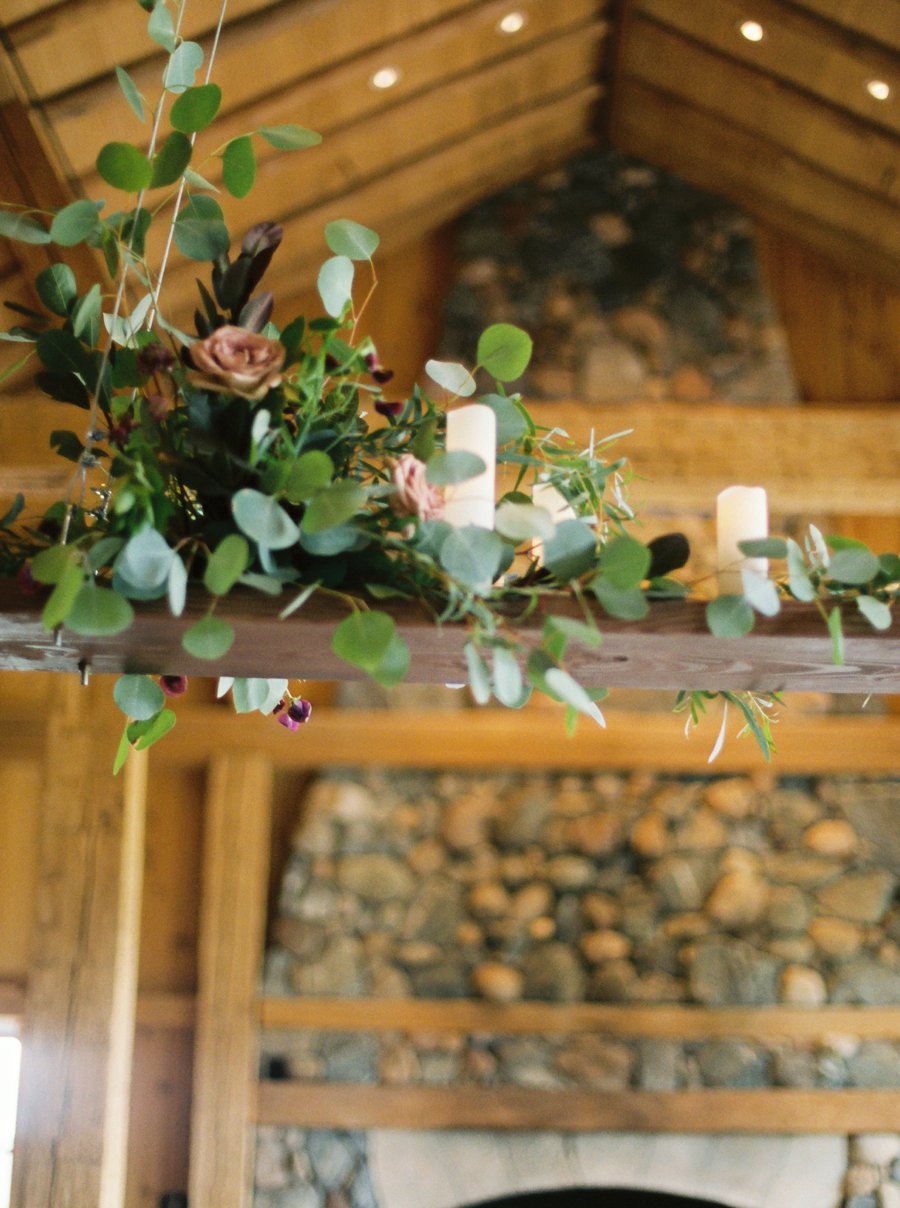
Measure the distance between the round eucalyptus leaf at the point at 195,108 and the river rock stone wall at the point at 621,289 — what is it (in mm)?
3658

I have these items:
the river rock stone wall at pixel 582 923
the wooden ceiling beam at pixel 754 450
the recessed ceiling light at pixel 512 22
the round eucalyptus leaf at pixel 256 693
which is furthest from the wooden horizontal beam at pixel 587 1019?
the recessed ceiling light at pixel 512 22

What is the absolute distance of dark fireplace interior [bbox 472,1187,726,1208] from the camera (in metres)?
4.07

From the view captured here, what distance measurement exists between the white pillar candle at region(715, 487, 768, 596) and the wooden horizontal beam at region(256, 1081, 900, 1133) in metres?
3.02

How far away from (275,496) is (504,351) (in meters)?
0.34

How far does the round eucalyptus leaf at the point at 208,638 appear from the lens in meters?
1.20

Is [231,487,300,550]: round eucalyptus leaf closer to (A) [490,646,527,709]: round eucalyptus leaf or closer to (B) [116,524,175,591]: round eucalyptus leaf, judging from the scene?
(B) [116,524,175,591]: round eucalyptus leaf

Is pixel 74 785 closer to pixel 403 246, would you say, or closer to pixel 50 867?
pixel 50 867

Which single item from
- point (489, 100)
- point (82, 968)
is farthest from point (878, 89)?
point (82, 968)

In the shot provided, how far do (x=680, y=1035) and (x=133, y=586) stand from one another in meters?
3.40

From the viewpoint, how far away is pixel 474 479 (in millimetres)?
1360

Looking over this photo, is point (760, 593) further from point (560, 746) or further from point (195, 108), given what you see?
point (560, 746)

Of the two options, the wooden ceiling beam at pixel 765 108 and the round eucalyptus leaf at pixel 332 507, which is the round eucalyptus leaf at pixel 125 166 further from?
the wooden ceiling beam at pixel 765 108

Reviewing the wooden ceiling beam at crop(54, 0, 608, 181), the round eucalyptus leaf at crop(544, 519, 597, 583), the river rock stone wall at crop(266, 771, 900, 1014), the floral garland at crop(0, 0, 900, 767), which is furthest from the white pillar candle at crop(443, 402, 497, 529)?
the river rock stone wall at crop(266, 771, 900, 1014)

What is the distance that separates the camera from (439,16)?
4215mm
